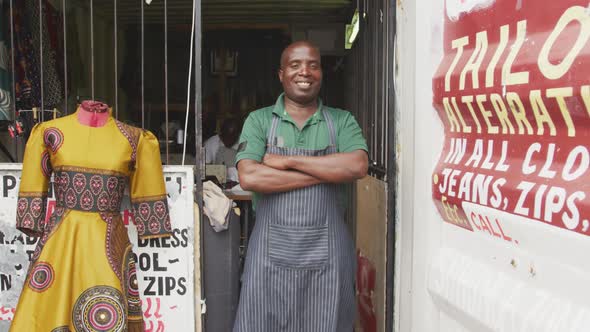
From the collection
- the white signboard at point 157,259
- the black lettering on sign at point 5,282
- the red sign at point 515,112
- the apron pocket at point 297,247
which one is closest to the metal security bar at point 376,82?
the apron pocket at point 297,247

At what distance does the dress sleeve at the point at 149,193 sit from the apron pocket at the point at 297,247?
584 millimetres

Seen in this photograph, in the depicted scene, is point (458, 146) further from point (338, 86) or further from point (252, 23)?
point (338, 86)

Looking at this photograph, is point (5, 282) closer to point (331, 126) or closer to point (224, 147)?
point (331, 126)

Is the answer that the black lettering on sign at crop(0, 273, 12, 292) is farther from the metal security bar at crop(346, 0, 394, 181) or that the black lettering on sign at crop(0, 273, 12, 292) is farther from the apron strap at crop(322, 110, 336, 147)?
the metal security bar at crop(346, 0, 394, 181)

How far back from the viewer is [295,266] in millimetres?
2389

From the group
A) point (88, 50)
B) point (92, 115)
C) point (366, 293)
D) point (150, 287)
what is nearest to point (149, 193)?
point (92, 115)

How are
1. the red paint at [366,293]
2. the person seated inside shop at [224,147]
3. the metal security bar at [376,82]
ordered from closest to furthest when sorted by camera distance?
1. the metal security bar at [376,82]
2. the red paint at [366,293]
3. the person seated inside shop at [224,147]

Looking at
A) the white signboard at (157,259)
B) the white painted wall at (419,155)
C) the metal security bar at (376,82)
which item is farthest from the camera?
the metal security bar at (376,82)

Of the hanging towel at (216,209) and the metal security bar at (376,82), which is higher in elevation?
the metal security bar at (376,82)

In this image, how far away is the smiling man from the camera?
94.2 inches

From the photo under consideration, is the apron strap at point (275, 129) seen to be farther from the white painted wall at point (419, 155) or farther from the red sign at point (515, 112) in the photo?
the red sign at point (515, 112)

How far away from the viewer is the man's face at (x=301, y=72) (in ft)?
8.08

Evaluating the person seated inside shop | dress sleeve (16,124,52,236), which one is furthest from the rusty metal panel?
the person seated inside shop

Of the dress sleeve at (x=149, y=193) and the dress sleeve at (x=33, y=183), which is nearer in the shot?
the dress sleeve at (x=33, y=183)
